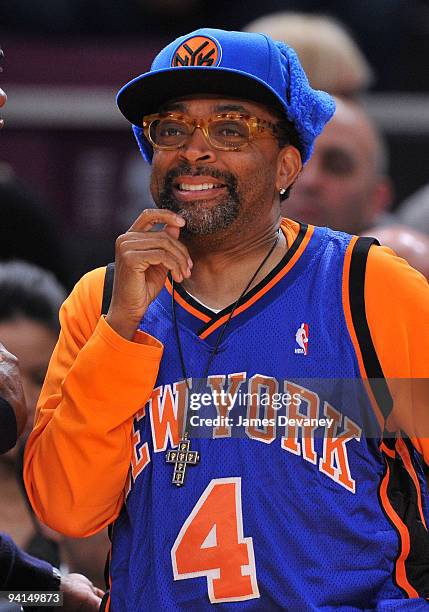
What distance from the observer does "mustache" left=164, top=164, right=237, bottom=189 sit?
126 inches

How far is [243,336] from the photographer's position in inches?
124

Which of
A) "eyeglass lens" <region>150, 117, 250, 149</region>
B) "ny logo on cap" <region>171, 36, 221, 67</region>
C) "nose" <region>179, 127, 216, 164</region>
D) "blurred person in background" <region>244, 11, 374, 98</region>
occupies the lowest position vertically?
"nose" <region>179, 127, 216, 164</region>

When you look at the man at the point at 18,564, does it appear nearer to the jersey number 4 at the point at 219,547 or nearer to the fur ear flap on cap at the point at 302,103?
the jersey number 4 at the point at 219,547

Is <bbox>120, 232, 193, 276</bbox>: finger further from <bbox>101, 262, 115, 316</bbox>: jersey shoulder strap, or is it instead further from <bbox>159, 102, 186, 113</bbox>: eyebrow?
<bbox>159, 102, 186, 113</bbox>: eyebrow

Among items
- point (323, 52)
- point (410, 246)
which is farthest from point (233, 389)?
point (323, 52)

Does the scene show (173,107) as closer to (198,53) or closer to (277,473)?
(198,53)

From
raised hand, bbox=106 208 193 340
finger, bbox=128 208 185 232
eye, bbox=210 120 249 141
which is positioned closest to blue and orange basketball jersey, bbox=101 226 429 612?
raised hand, bbox=106 208 193 340

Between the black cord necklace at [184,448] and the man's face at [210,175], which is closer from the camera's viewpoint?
the black cord necklace at [184,448]

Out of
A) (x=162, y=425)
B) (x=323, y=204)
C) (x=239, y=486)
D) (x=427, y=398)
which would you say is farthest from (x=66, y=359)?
(x=323, y=204)

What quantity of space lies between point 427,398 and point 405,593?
0.45 m

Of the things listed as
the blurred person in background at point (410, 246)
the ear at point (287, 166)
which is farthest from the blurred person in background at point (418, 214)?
the ear at point (287, 166)

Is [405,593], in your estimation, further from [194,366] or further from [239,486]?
[194,366]

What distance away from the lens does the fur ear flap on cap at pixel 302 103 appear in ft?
10.7

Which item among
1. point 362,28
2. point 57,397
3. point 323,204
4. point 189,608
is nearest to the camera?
point 189,608
